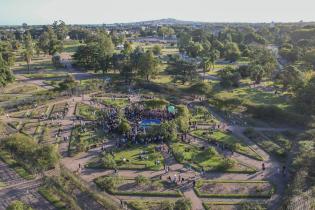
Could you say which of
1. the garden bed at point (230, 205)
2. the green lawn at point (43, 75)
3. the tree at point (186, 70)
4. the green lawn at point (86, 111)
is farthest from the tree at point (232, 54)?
the garden bed at point (230, 205)

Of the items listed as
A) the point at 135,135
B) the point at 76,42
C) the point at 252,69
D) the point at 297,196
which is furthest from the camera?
the point at 76,42

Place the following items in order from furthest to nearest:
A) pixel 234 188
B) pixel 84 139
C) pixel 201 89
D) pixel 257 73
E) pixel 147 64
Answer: pixel 147 64, pixel 257 73, pixel 201 89, pixel 84 139, pixel 234 188

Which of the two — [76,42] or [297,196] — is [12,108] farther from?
[76,42]

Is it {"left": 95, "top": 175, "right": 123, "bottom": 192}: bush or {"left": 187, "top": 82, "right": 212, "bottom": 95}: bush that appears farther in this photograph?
{"left": 187, "top": 82, "right": 212, "bottom": 95}: bush

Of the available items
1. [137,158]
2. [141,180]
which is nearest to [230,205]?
[141,180]

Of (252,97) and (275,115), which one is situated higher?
(252,97)

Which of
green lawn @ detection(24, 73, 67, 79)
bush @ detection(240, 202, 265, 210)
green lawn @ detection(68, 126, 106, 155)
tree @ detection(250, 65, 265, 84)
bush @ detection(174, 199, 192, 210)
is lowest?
bush @ detection(240, 202, 265, 210)

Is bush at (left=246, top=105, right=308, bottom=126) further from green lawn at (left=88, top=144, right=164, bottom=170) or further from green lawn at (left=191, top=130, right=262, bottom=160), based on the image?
green lawn at (left=88, top=144, right=164, bottom=170)

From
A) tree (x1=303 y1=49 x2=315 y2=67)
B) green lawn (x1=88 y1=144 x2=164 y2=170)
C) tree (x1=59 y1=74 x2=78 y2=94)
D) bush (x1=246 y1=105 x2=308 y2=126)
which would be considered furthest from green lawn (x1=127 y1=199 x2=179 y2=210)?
tree (x1=303 y1=49 x2=315 y2=67)

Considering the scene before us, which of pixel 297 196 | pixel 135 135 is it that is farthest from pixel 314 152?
pixel 135 135

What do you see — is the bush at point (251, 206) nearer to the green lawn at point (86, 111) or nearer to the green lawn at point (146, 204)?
the green lawn at point (146, 204)

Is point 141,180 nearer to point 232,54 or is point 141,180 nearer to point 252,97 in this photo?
point 252,97
